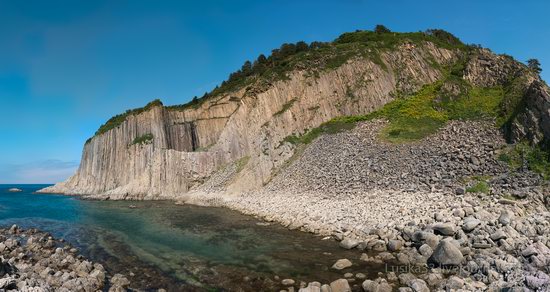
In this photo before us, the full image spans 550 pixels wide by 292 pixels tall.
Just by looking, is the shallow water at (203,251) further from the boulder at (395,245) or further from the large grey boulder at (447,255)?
the large grey boulder at (447,255)

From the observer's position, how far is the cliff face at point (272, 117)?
36.8m

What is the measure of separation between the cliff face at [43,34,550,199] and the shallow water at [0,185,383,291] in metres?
12.8

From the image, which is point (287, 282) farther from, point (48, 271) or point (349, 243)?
point (48, 271)

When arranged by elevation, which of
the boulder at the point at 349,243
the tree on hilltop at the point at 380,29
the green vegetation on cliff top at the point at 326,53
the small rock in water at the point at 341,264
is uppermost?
the tree on hilltop at the point at 380,29

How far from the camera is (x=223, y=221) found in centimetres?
2512

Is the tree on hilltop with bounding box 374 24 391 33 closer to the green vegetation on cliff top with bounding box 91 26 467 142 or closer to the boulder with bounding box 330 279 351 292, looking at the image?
the green vegetation on cliff top with bounding box 91 26 467 142

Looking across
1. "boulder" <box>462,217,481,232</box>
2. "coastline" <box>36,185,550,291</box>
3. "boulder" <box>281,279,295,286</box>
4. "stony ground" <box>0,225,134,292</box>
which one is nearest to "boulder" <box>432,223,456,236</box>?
"coastline" <box>36,185,550,291</box>

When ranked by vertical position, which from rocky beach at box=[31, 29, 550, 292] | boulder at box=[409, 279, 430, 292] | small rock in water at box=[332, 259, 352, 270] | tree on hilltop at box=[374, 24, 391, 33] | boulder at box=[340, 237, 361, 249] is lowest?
boulder at box=[409, 279, 430, 292]

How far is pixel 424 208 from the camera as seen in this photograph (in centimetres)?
1786

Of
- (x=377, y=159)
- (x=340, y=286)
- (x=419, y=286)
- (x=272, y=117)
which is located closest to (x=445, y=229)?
(x=419, y=286)

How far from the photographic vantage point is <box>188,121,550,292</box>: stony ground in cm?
1159

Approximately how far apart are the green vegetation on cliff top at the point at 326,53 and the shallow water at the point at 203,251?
26425mm

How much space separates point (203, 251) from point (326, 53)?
123 ft

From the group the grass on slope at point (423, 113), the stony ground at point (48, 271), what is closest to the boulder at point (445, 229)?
the stony ground at point (48, 271)
